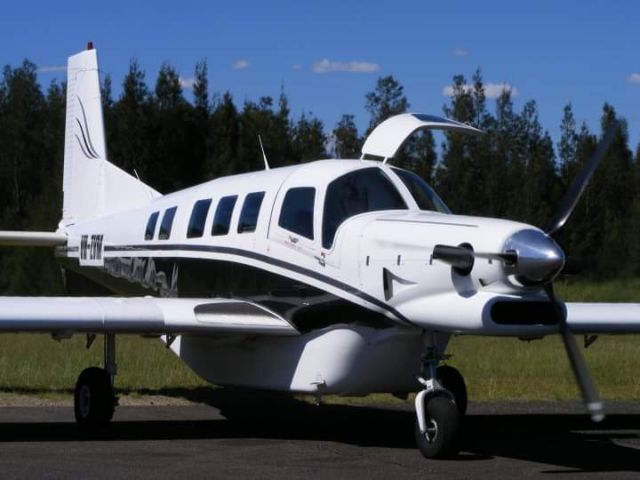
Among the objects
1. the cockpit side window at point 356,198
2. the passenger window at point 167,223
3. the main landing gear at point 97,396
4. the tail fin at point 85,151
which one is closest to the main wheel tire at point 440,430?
the cockpit side window at point 356,198

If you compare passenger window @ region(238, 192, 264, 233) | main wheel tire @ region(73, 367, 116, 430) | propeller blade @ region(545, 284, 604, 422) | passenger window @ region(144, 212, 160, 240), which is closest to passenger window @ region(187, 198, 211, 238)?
passenger window @ region(238, 192, 264, 233)

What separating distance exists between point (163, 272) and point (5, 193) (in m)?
52.3

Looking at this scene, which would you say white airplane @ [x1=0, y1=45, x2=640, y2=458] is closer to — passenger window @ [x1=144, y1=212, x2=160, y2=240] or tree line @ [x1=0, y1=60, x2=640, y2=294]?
passenger window @ [x1=144, y1=212, x2=160, y2=240]

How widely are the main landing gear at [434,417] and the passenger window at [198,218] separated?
3.62 meters

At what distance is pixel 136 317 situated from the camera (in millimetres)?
11797

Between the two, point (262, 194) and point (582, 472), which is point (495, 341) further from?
point (582, 472)

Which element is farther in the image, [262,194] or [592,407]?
[262,194]

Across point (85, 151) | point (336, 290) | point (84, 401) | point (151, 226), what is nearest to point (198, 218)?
point (151, 226)

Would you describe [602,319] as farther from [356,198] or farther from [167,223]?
[167,223]

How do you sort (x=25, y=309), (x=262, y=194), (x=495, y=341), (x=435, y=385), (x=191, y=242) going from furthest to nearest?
(x=495, y=341) → (x=191, y=242) → (x=262, y=194) → (x=25, y=309) → (x=435, y=385)

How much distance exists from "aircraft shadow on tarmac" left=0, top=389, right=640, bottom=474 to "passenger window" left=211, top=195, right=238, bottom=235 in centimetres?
212

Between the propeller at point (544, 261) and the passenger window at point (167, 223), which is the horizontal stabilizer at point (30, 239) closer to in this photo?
the passenger window at point (167, 223)

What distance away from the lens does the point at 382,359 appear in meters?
11.1

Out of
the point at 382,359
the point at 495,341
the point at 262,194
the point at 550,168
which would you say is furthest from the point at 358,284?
the point at 550,168
